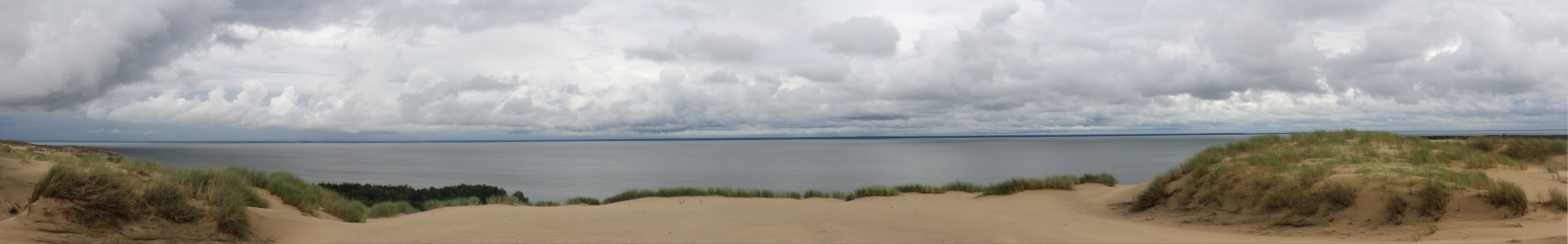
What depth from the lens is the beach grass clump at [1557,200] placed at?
7168mm

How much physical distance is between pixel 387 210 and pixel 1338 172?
52.9 ft

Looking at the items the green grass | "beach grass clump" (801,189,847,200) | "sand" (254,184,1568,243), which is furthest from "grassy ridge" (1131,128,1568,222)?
"beach grass clump" (801,189,847,200)

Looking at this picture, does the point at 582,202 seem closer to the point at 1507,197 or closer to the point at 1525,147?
the point at 1507,197

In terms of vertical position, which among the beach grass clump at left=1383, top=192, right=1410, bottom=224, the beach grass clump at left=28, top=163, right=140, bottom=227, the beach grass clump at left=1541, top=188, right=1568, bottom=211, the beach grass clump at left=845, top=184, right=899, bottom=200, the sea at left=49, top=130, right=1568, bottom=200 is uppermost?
the beach grass clump at left=28, top=163, right=140, bottom=227

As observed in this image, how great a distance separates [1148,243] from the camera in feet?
24.5

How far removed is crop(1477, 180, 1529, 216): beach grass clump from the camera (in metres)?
7.25

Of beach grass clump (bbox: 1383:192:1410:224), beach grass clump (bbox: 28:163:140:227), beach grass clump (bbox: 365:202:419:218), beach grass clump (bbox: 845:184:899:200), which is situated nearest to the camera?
beach grass clump (bbox: 28:163:140:227)

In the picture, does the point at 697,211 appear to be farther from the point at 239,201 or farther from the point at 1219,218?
the point at 1219,218

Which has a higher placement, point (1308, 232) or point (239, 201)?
point (239, 201)

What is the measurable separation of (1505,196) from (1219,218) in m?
→ 3.00

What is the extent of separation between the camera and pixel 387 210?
11531 mm

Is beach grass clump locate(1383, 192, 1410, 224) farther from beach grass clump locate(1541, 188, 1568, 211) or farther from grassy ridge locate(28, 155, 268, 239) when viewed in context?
grassy ridge locate(28, 155, 268, 239)

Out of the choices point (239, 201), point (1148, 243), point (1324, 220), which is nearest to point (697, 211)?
point (239, 201)

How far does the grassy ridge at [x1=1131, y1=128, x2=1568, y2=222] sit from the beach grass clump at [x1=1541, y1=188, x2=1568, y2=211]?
11.4 inches
